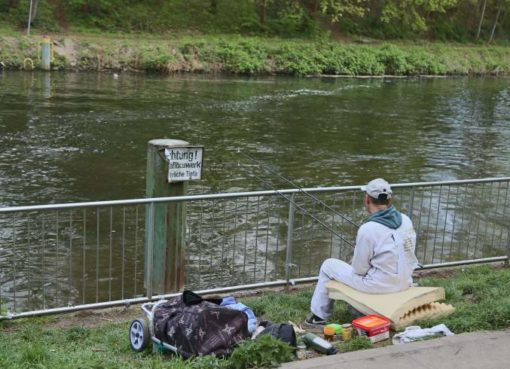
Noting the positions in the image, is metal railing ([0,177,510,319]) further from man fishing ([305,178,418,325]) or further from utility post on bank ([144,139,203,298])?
man fishing ([305,178,418,325])

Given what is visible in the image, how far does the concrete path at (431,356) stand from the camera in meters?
4.69

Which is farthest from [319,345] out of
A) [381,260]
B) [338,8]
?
[338,8]

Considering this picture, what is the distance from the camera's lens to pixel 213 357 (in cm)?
474

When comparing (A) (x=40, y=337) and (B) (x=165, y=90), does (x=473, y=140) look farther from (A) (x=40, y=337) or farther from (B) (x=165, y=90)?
(A) (x=40, y=337)

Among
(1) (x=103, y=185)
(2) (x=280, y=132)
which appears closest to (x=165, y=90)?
(2) (x=280, y=132)

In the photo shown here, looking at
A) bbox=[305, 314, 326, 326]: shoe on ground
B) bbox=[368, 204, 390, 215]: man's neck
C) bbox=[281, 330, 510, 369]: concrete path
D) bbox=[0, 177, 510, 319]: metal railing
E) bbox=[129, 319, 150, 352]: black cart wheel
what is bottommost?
bbox=[0, 177, 510, 319]: metal railing

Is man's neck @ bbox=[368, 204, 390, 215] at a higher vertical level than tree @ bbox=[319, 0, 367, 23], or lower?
lower

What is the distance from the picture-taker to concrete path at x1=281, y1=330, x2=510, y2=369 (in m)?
4.69

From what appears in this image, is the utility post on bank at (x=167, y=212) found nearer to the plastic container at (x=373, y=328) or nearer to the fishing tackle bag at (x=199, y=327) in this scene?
the fishing tackle bag at (x=199, y=327)

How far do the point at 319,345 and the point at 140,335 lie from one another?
1.39 metres

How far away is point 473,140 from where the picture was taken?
21.1 m

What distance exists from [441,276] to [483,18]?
59141 mm

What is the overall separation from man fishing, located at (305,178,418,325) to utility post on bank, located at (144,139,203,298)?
1865 mm

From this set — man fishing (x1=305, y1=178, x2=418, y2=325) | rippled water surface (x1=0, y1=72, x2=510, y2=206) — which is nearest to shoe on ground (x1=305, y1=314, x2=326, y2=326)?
man fishing (x1=305, y1=178, x2=418, y2=325)
